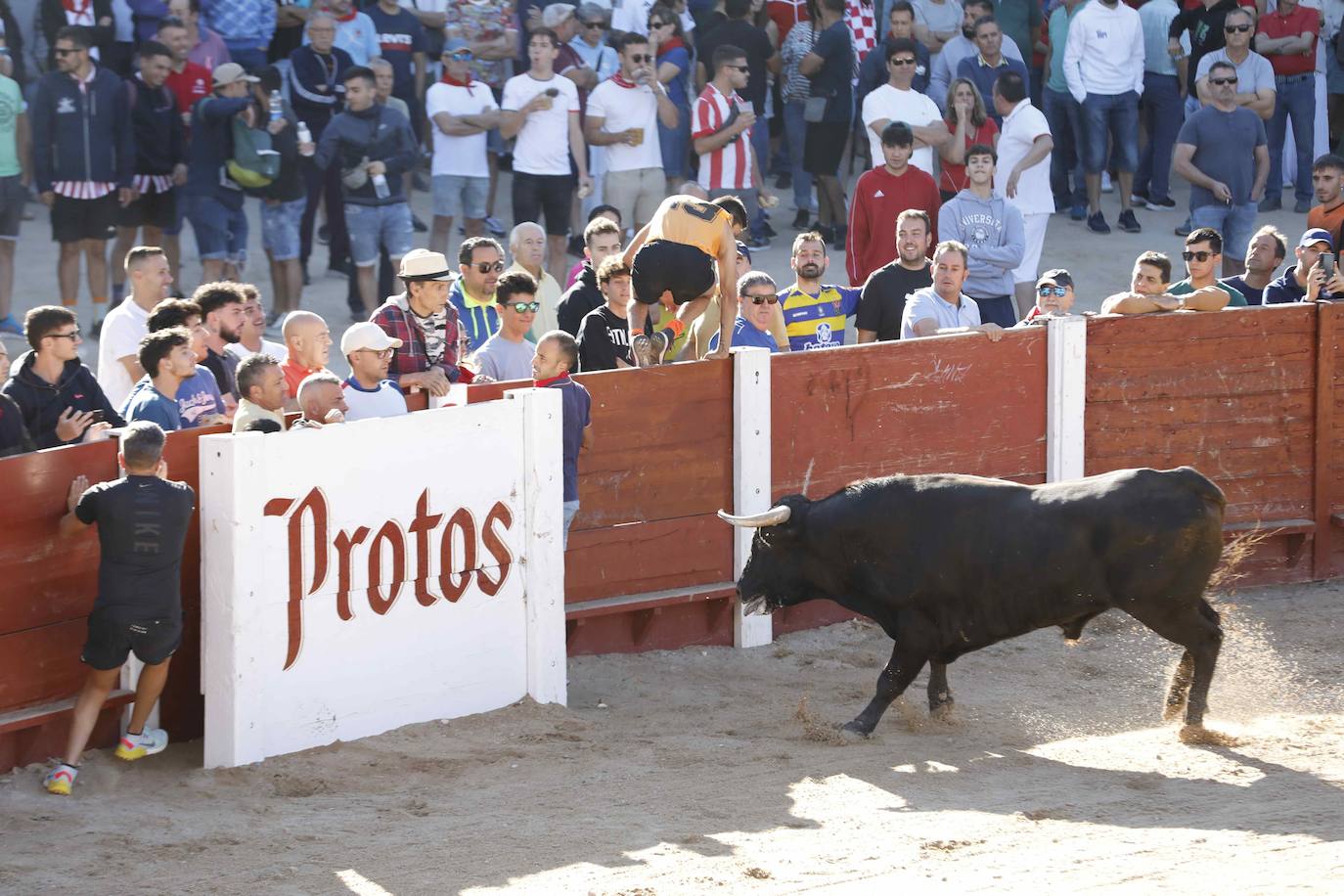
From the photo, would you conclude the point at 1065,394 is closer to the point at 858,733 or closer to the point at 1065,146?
the point at 858,733

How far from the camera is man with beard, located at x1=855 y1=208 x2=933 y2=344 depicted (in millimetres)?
10297

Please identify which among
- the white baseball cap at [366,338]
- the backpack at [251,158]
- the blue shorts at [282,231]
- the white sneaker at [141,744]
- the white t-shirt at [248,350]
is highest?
the backpack at [251,158]

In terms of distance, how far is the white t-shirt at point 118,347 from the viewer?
8445mm

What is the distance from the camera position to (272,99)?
12.4 meters

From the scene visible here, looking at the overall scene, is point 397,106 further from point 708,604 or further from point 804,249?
point 708,604

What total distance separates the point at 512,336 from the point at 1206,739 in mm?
3600

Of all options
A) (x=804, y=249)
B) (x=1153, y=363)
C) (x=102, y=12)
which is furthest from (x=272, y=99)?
(x=1153, y=363)

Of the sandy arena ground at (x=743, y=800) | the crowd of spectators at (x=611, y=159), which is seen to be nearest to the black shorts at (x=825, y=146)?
the crowd of spectators at (x=611, y=159)

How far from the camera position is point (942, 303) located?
9.95m

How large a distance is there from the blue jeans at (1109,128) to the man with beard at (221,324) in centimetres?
931

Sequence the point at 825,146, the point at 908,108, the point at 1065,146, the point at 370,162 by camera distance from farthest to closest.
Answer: the point at 1065,146 < the point at 825,146 < the point at 908,108 < the point at 370,162

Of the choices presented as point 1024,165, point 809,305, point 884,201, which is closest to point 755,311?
point 809,305

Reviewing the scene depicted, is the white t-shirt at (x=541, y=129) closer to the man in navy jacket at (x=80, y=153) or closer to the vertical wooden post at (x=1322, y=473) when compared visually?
the man in navy jacket at (x=80, y=153)

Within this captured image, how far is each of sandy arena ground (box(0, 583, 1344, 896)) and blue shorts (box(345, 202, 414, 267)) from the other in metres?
4.95
